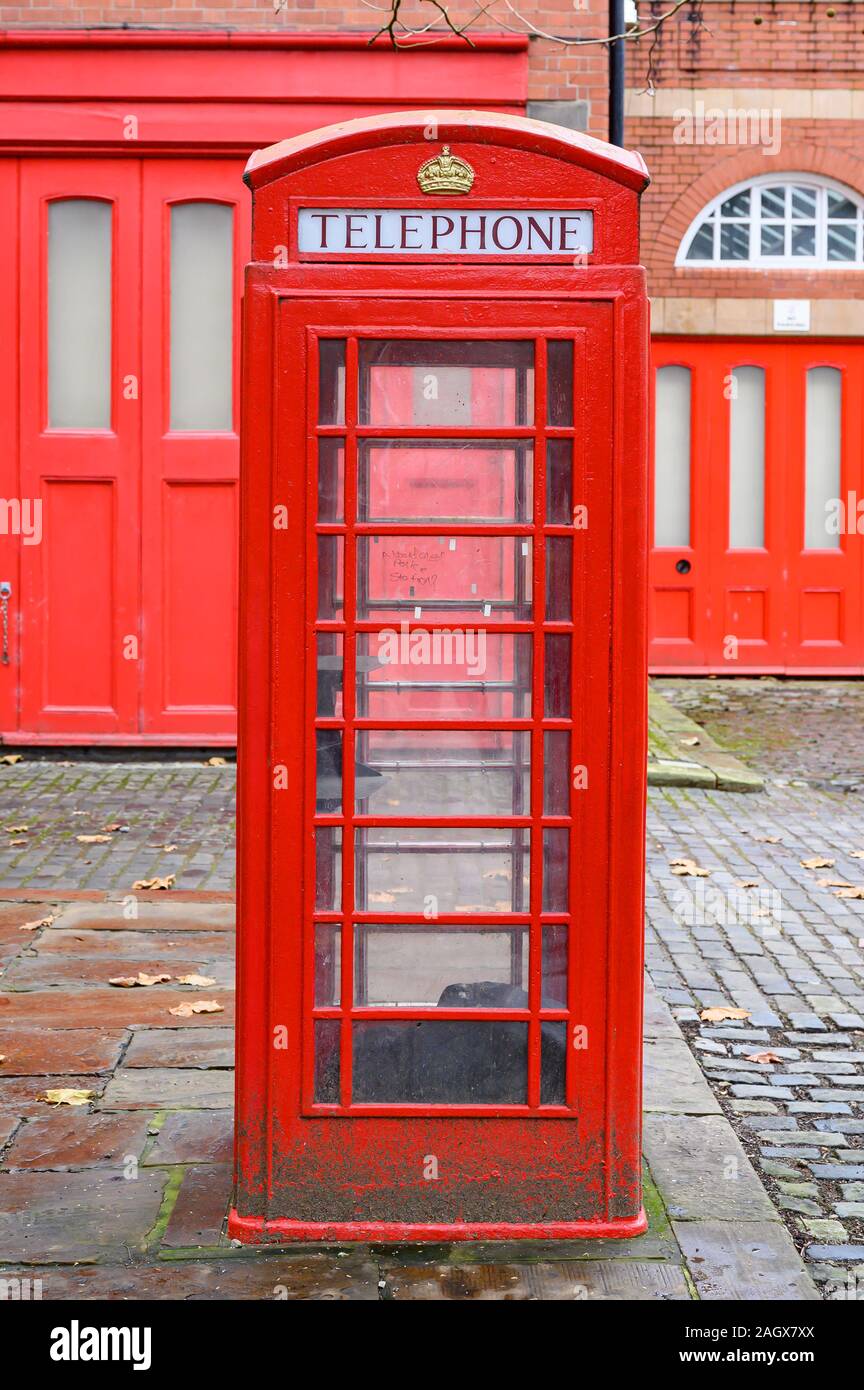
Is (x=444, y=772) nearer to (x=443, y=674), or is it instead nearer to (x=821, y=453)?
(x=443, y=674)

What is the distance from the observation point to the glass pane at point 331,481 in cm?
347

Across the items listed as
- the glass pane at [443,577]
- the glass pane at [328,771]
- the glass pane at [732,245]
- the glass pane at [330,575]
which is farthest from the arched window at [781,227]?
the glass pane at [328,771]

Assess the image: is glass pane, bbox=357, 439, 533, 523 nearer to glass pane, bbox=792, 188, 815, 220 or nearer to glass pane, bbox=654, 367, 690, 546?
glass pane, bbox=654, 367, 690, 546

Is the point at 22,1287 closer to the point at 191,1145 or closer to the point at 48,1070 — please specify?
the point at 191,1145

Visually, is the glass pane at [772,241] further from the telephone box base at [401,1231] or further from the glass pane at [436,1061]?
the telephone box base at [401,1231]

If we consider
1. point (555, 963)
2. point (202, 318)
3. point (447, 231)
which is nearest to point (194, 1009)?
point (555, 963)

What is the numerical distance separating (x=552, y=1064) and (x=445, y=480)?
1.34m

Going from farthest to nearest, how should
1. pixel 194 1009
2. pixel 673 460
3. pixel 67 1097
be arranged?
pixel 673 460
pixel 194 1009
pixel 67 1097

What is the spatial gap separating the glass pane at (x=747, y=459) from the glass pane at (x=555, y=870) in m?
11.8

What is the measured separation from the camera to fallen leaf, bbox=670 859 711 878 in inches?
294

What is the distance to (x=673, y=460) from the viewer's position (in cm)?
1499

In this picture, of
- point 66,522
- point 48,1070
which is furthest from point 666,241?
point 48,1070

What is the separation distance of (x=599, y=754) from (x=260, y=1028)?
0.97 m

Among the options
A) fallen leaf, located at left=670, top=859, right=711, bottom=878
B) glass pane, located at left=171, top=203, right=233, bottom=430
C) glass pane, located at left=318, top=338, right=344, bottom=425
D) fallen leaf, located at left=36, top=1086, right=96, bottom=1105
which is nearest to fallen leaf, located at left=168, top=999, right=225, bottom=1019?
fallen leaf, located at left=36, top=1086, right=96, bottom=1105
